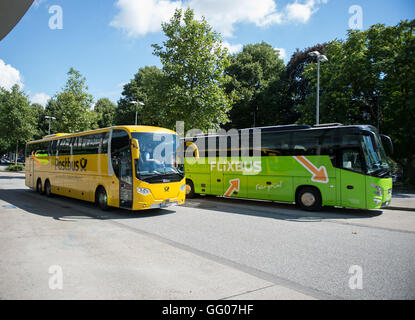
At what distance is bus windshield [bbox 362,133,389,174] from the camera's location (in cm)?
1016

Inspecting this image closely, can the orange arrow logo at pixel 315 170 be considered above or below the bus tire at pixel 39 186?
above

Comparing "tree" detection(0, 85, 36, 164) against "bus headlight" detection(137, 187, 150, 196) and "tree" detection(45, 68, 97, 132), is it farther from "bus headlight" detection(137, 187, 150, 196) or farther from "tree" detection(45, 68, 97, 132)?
"bus headlight" detection(137, 187, 150, 196)

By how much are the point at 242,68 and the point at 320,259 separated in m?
→ 34.8

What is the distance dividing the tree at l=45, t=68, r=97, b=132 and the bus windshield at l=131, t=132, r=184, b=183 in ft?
76.6

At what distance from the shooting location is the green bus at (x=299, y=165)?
33.7 ft

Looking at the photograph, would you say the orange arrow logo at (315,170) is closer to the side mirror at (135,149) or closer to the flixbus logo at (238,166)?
the flixbus logo at (238,166)

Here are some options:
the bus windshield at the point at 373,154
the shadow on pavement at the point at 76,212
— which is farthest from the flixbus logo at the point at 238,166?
the bus windshield at the point at 373,154

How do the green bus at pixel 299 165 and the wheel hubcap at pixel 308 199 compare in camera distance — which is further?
the wheel hubcap at pixel 308 199

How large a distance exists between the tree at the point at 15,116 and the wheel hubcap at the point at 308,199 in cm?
3408

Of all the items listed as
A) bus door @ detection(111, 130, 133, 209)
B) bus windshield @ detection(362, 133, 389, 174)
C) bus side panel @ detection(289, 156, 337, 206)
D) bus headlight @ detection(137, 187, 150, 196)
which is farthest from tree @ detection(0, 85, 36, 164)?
bus windshield @ detection(362, 133, 389, 174)

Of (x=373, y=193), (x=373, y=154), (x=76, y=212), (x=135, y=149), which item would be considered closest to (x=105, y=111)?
(x=76, y=212)

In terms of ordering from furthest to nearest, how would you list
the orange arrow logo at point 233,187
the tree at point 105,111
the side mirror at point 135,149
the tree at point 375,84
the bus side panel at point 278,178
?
1. the tree at point 105,111
2. the tree at point 375,84
3. the orange arrow logo at point 233,187
4. the bus side panel at point 278,178
5. the side mirror at point 135,149

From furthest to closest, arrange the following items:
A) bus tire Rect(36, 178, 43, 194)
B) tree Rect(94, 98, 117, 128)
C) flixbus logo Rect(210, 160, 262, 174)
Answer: tree Rect(94, 98, 117, 128) < bus tire Rect(36, 178, 43, 194) < flixbus logo Rect(210, 160, 262, 174)
